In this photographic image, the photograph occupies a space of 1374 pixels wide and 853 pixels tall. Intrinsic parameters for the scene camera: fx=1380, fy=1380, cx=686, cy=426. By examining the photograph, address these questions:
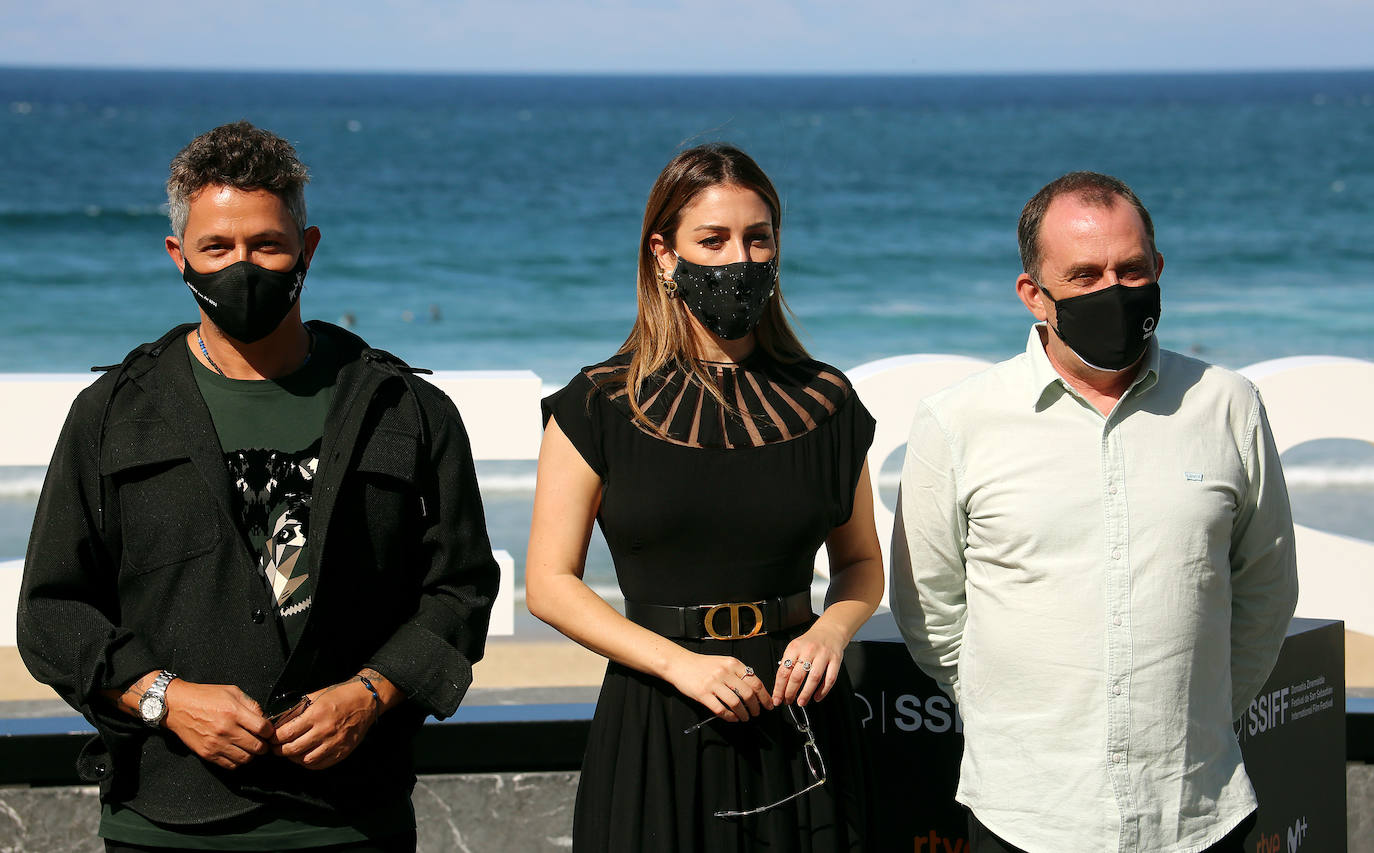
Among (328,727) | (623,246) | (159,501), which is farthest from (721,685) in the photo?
(623,246)

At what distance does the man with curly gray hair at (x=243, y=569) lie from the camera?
2.31 metres

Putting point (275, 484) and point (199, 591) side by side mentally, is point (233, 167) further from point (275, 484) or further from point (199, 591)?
point (199, 591)

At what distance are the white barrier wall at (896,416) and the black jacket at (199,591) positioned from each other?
154cm

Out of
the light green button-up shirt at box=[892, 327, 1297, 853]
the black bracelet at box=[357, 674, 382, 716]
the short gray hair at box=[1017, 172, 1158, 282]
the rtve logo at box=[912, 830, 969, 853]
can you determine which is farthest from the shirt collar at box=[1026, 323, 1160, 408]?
the black bracelet at box=[357, 674, 382, 716]

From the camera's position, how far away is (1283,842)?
9.84 ft

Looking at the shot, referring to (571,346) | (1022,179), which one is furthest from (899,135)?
(571,346)

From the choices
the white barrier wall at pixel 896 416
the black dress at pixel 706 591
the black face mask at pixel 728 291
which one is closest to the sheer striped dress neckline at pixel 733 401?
the black dress at pixel 706 591

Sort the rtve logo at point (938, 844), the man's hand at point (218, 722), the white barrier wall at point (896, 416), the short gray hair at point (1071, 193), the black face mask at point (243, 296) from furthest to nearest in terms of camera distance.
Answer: the white barrier wall at point (896, 416)
the rtve logo at point (938, 844)
the short gray hair at point (1071, 193)
the black face mask at point (243, 296)
the man's hand at point (218, 722)

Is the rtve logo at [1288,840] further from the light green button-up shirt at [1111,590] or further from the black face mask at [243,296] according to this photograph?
the black face mask at [243,296]

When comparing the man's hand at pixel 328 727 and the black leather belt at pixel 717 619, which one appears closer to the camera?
the man's hand at pixel 328 727

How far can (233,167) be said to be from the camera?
2.37 meters

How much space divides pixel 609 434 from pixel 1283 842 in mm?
1747

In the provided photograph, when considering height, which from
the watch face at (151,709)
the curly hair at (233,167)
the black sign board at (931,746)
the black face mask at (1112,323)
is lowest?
the black sign board at (931,746)

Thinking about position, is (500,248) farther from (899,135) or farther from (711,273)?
(899,135)
